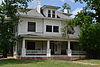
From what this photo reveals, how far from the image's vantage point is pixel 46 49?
3575cm

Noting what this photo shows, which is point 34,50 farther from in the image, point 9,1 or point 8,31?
point 9,1

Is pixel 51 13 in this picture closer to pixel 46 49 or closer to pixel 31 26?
pixel 31 26

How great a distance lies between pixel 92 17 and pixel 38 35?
909 centimetres

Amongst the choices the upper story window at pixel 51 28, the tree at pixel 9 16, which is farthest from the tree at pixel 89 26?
the tree at pixel 9 16

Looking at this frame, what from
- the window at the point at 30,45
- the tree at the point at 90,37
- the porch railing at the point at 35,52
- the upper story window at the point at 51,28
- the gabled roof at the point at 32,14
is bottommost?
the porch railing at the point at 35,52

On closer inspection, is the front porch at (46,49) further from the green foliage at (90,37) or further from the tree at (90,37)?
the green foliage at (90,37)

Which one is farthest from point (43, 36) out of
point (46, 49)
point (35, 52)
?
point (46, 49)

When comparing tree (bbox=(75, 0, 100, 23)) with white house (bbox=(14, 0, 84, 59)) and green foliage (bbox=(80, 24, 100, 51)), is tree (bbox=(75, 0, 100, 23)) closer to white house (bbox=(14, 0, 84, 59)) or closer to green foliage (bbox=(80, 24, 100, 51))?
green foliage (bbox=(80, 24, 100, 51))

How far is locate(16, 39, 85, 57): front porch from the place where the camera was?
3312 centimetres

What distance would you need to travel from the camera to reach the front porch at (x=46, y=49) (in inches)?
1304

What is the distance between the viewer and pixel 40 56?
1313 inches

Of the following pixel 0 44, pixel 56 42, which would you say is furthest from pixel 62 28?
pixel 0 44

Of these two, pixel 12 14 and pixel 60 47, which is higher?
pixel 12 14

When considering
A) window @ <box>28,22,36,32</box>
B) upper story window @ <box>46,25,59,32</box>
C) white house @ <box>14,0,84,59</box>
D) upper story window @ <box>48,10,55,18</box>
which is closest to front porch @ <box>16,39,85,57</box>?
white house @ <box>14,0,84,59</box>
